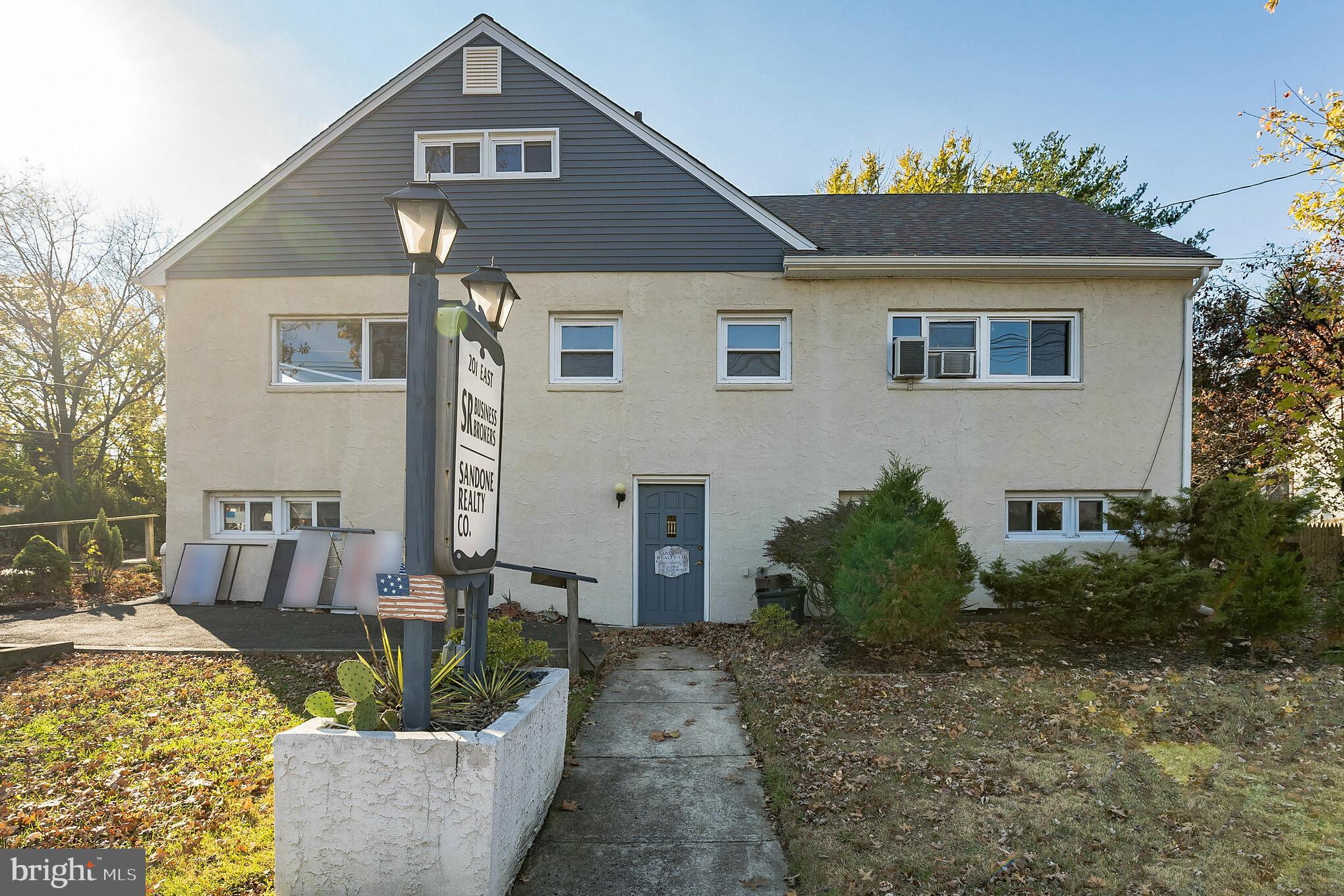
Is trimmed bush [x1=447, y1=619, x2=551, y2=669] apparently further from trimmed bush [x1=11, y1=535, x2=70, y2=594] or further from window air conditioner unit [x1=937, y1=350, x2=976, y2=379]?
trimmed bush [x1=11, y1=535, x2=70, y2=594]

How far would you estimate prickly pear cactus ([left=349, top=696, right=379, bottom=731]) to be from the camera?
3383 mm

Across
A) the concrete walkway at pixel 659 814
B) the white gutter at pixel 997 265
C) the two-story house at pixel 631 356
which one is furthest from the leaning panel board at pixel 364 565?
the white gutter at pixel 997 265

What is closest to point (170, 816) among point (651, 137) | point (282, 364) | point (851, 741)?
point (851, 741)

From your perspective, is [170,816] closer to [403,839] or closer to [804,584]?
[403,839]

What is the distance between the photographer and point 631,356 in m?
10.5

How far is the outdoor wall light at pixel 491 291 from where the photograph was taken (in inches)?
218

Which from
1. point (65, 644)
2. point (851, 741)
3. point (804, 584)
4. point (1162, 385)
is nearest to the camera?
point (851, 741)

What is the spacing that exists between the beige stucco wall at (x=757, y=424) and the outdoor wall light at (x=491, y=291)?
4758mm

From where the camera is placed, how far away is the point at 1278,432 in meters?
10.2

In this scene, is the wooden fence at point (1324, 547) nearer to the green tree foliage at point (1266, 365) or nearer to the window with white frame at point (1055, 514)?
the green tree foliage at point (1266, 365)

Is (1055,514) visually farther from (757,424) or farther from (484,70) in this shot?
(484,70)

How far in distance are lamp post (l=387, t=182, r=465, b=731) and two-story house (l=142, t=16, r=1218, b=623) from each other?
685 cm

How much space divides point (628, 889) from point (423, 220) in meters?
3.37

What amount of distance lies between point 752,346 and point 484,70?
566cm
